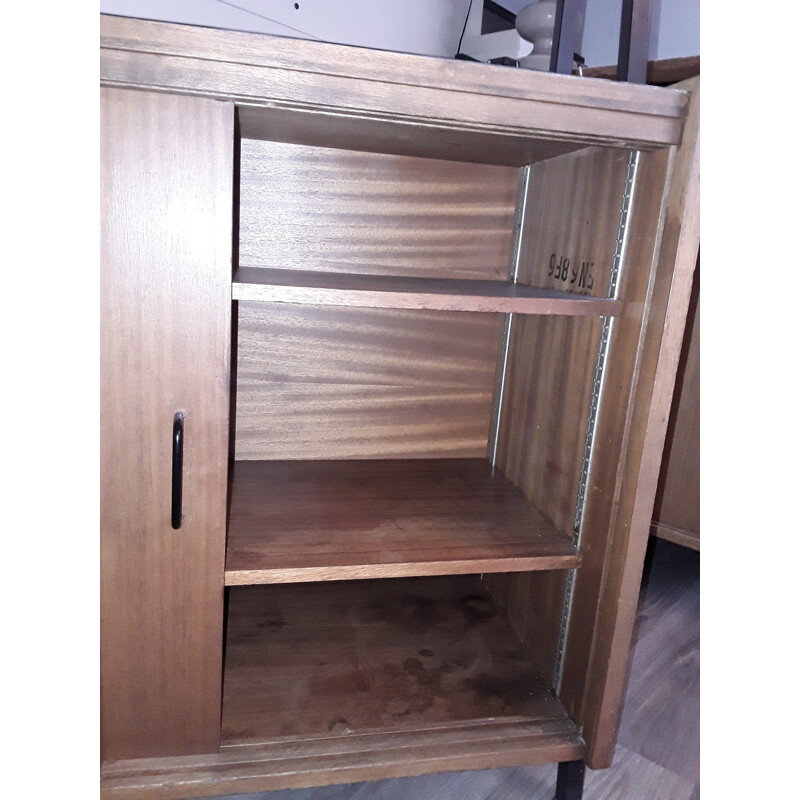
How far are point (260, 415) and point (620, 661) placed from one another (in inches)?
30.5

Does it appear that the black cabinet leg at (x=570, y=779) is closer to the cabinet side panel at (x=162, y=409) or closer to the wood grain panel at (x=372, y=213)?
the cabinet side panel at (x=162, y=409)

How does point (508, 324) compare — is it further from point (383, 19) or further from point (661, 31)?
point (661, 31)

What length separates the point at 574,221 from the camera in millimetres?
1068

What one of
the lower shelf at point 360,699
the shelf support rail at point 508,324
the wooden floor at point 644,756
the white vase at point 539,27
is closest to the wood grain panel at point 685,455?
the wooden floor at point 644,756

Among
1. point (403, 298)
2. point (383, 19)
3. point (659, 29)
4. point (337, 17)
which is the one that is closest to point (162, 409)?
point (403, 298)

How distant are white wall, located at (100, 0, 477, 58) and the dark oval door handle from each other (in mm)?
728

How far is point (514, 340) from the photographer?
1.33 metres

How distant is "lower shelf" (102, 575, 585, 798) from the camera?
933mm

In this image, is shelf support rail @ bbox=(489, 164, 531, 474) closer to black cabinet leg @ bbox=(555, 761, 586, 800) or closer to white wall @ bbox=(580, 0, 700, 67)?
black cabinet leg @ bbox=(555, 761, 586, 800)

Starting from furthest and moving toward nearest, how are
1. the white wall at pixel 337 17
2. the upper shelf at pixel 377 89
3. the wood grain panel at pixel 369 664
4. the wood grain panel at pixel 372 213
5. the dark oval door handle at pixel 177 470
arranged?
the white wall at pixel 337 17 < the wood grain panel at pixel 372 213 < the wood grain panel at pixel 369 664 < the dark oval door handle at pixel 177 470 < the upper shelf at pixel 377 89

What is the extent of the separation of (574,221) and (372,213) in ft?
1.26

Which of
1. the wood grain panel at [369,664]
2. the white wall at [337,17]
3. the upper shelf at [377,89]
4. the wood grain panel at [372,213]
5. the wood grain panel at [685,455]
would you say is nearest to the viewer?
the upper shelf at [377,89]

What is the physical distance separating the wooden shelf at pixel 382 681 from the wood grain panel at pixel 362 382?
1.03 ft

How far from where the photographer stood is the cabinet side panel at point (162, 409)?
2.38ft
